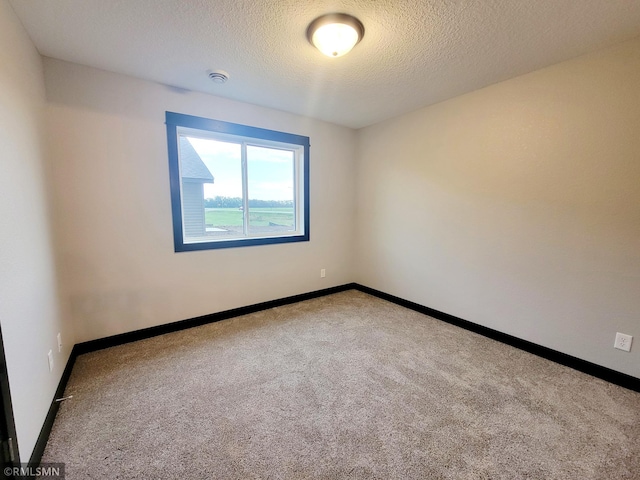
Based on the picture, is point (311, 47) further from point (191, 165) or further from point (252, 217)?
point (252, 217)

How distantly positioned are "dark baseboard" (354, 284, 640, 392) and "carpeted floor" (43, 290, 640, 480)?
7 centimetres

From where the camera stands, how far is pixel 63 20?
161 centimetres

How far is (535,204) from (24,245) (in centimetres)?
348

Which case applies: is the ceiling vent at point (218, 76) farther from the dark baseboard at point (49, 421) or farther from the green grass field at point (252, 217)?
the dark baseboard at point (49, 421)

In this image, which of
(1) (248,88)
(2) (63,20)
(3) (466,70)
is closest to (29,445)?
(2) (63,20)

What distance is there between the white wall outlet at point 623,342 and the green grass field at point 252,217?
123 inches

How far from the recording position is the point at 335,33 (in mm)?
1641

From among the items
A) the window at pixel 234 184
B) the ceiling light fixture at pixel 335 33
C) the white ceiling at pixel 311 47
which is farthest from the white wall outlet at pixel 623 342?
the window at pixel 234 184

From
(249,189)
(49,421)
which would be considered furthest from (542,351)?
(49,421)

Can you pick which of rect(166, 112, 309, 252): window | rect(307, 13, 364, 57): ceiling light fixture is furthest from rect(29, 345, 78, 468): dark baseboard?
rect(307, 13, 364, 57): ceiling light fixture

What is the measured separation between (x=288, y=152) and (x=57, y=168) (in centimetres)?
218

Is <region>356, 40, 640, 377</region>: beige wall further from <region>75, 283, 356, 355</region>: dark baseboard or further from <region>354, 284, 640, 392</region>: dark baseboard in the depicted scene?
<region>75, 283, 356, 355</region>: dark baseboard

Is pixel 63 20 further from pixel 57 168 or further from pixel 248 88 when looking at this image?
Result: pixel 248 88

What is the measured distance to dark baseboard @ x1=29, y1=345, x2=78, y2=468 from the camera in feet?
4.16
